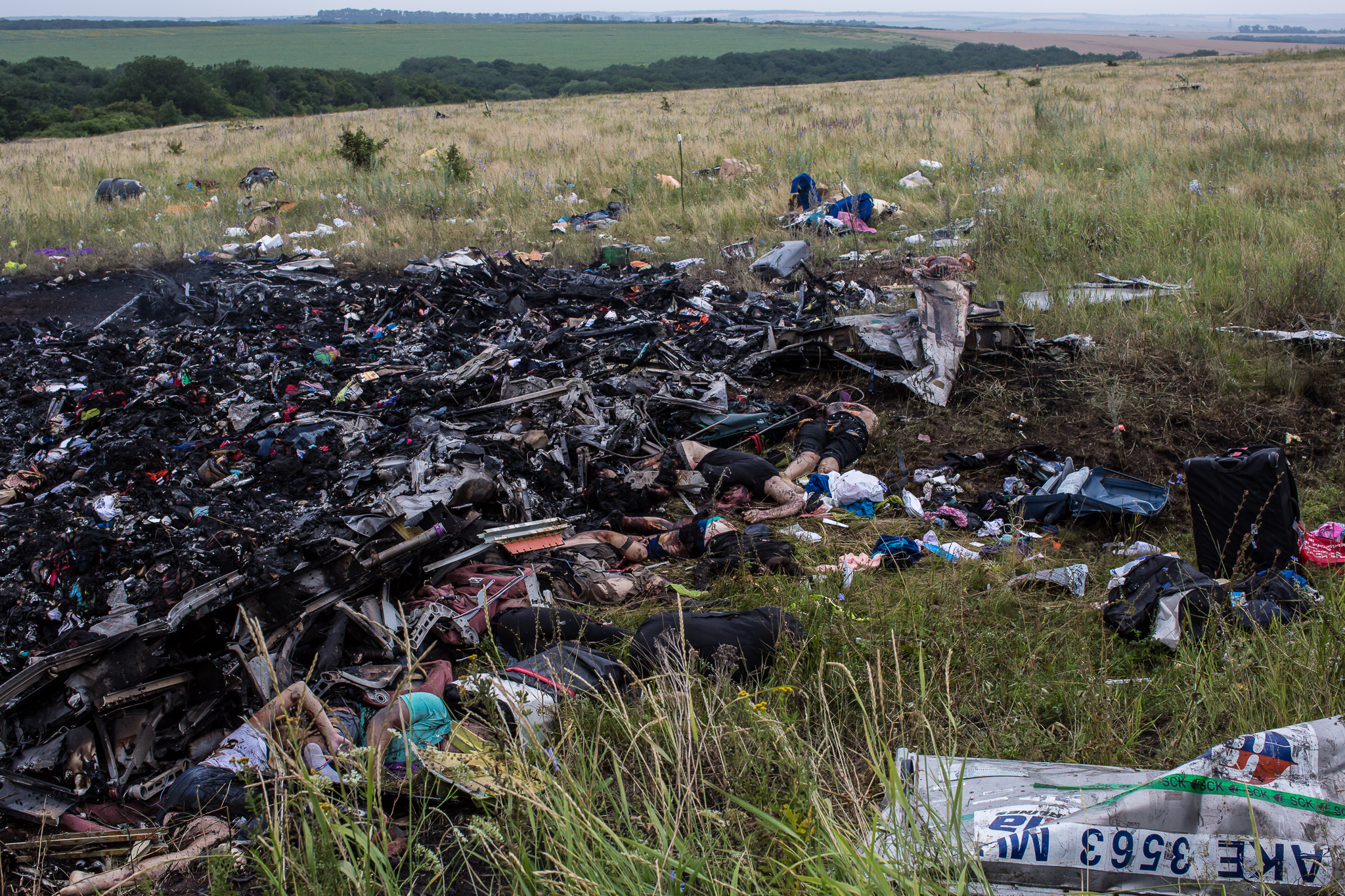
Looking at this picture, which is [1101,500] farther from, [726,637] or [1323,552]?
[726,637]

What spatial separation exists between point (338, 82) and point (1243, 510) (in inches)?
1712

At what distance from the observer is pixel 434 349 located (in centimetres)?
694

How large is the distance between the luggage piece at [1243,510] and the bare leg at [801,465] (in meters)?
2.08

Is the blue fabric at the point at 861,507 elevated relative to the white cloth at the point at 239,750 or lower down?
elevated

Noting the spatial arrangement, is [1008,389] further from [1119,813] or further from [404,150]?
[404,150]

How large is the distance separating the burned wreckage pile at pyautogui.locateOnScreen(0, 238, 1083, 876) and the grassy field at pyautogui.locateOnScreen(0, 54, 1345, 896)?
0.47 m

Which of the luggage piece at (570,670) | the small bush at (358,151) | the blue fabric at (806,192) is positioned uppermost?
the small bush at (358,151)

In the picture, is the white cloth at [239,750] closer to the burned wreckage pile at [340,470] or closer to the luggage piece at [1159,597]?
the burned wreckage pile at [340,470]

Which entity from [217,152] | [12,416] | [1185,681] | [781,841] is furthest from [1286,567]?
[217,152]

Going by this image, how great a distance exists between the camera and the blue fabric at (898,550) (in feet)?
12.1

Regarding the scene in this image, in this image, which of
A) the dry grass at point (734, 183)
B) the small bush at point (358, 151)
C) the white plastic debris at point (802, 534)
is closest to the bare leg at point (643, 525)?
the white plastic debris at point (802, 534)

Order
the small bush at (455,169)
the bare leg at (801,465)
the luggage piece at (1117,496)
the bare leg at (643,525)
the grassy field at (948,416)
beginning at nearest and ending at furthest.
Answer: the grassy field at (948,416) < the luggage piece at (1117,496) < the bare leg at (643,525) < the bare leg at (801,465) < the small bush at (455,169)

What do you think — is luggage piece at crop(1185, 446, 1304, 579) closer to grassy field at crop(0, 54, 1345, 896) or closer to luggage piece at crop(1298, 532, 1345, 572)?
luggage piece at crop(1298, 532, 1345, 572)

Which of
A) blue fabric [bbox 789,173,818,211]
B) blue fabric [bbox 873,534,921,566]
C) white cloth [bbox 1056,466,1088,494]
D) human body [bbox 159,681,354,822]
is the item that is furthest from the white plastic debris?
blue fabric [bbox 789,173,818,211]
